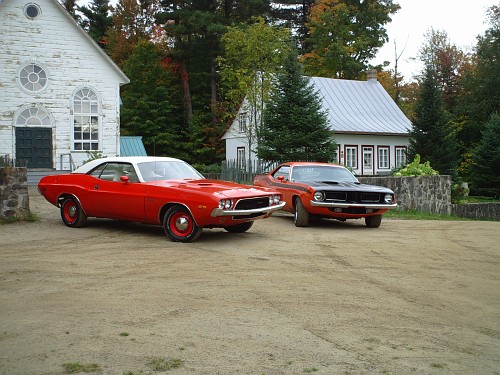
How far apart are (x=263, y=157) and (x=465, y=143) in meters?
27.2

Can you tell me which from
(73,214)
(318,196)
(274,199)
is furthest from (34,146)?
(274,199)

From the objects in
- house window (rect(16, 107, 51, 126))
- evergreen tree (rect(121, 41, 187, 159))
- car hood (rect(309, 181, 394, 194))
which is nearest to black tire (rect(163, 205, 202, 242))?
car hood (rect(309, 181, 394, 194))

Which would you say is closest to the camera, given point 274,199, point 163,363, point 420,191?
point 163,363

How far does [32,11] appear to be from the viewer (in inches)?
1015

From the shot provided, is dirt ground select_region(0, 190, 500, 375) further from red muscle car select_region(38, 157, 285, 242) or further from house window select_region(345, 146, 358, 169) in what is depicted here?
house window select_region(345, 146, 358, 169)

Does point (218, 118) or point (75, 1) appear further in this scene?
A: point (75, 1)

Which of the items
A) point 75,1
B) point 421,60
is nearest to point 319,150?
point 421,60

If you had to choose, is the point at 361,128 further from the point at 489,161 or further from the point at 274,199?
the point at 274,199

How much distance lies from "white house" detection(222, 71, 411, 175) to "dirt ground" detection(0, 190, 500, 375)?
27.8 metres

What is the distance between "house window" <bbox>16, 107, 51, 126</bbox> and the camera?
25.8 meters

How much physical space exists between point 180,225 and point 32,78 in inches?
730

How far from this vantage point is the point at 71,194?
1183 centimetres

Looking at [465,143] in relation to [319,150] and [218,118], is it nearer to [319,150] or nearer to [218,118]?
[218,118]

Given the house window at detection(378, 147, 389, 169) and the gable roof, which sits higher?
the gable roof
